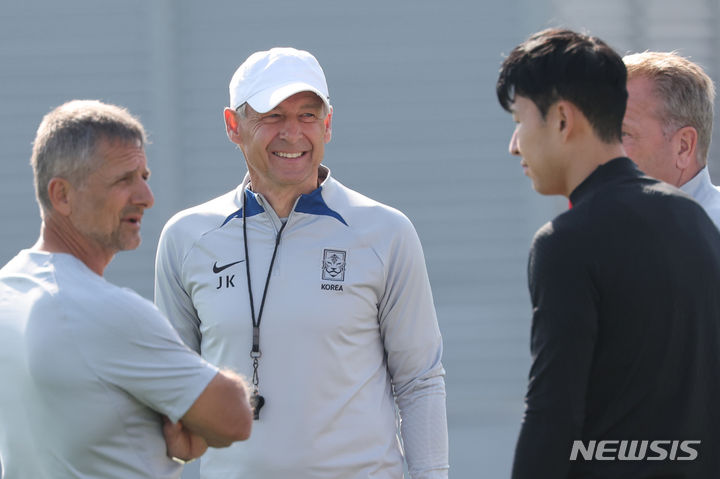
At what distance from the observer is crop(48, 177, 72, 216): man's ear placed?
204 centimetres

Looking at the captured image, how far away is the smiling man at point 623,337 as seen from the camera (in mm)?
1739

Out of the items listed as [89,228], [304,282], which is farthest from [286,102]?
[89,228]

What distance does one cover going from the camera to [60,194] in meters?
2.05

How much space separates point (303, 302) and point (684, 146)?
44.3 inches

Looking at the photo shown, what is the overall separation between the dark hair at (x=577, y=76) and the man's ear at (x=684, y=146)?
82 cm

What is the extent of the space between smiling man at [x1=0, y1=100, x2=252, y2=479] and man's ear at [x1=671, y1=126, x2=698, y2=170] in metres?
1.37

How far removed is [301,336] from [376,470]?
1.33 feet

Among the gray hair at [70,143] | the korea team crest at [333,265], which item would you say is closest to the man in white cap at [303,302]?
the korea team crest at [333,265]

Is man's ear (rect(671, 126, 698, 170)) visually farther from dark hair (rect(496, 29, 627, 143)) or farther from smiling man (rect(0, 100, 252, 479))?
smiling man (rect(0, 100, 252, 479))

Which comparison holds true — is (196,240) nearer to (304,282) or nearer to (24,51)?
(304,282)

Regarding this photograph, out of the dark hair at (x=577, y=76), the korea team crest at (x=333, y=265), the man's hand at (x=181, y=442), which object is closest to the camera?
the dark hair at (x=577, y=76)

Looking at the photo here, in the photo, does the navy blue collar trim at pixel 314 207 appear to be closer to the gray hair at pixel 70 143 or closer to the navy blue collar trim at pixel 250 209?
the navy blue collar trim at pixel 250 209

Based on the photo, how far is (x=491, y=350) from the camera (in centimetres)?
600

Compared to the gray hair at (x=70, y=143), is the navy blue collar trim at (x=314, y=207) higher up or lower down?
lower down
